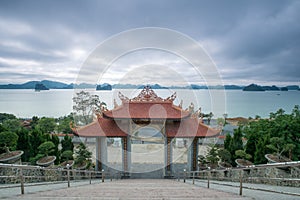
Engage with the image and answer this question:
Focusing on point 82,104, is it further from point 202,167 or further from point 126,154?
point 202,167

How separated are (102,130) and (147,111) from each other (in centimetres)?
266

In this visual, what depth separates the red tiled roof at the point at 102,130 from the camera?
1045cm

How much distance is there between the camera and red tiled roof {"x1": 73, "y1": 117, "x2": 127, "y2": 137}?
1045cm


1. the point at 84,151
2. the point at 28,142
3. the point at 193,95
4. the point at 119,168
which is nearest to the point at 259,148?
the point at 193,95

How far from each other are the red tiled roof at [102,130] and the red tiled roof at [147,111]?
0.83 metres

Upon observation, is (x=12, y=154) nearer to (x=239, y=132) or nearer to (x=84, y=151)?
(x=84, y=151)

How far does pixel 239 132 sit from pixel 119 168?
8570 millimetres

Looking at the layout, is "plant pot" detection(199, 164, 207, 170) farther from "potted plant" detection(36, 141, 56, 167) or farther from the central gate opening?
"potted plant" detection(36, 141, 56, 167)

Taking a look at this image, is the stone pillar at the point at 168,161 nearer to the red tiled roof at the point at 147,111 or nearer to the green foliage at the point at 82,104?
the red tiled roof at the point at 147,111

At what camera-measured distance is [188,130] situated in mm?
10781

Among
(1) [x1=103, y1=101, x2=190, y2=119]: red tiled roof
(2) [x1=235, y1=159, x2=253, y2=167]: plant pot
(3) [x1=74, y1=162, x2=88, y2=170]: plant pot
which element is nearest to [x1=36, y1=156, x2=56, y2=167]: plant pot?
(3) [x1=74, y1=162, x2=88, y2=170]: plant pot

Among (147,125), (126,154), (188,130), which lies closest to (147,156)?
(126,154)

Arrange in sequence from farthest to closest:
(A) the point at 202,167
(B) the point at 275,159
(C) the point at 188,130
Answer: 1. (A) the point at 202,167
2. (C) the point at 188,130
3. (B) the point at 275,159

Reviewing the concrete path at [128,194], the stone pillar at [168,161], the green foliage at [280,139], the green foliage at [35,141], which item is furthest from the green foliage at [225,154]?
the green foliage at [35,141]
